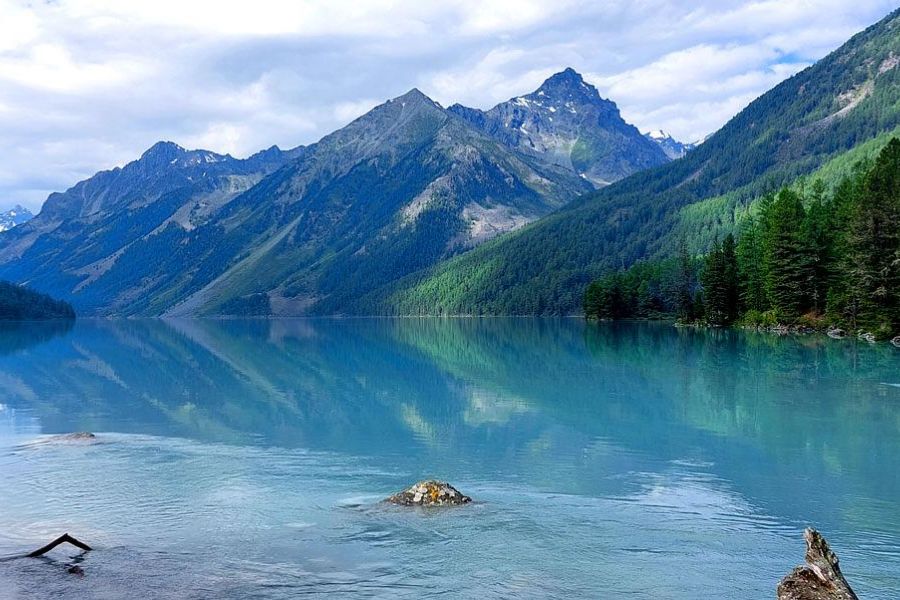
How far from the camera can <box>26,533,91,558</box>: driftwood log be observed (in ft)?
60.4

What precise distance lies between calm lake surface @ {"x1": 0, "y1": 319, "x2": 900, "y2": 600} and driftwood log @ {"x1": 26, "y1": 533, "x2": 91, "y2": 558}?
32 cm

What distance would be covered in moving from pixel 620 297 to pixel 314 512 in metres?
173

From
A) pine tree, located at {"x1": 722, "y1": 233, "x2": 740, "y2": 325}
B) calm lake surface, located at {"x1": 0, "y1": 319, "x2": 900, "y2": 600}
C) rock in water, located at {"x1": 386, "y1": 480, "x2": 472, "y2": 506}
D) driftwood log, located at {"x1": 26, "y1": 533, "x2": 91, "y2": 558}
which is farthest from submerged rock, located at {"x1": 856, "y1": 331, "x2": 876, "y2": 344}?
driftwood log, located at {"x1": 26, "y1": 533, "x2": 91, "y2": 558}

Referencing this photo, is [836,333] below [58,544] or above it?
below

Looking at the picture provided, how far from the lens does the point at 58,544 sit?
19250mm

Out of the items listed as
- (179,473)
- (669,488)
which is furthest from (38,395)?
(669,488)

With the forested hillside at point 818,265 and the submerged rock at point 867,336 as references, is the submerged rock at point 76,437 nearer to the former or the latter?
the forested hillside at point 818,265

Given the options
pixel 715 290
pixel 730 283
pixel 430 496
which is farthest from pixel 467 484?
pixel 715 290

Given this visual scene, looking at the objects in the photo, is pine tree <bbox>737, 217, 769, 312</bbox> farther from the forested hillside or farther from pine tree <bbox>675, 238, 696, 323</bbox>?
pine tree <bbox>675, 238, 696, 323</bbox>

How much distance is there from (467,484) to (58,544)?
44.5 ft

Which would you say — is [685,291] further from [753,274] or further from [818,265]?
[818,265]

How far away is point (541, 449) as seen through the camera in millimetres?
33531

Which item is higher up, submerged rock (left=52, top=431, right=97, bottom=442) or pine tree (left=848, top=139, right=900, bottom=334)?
pine tree (left=848, top=139, right=900, bottom=334)

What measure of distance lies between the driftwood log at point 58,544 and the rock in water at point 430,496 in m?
9.12
